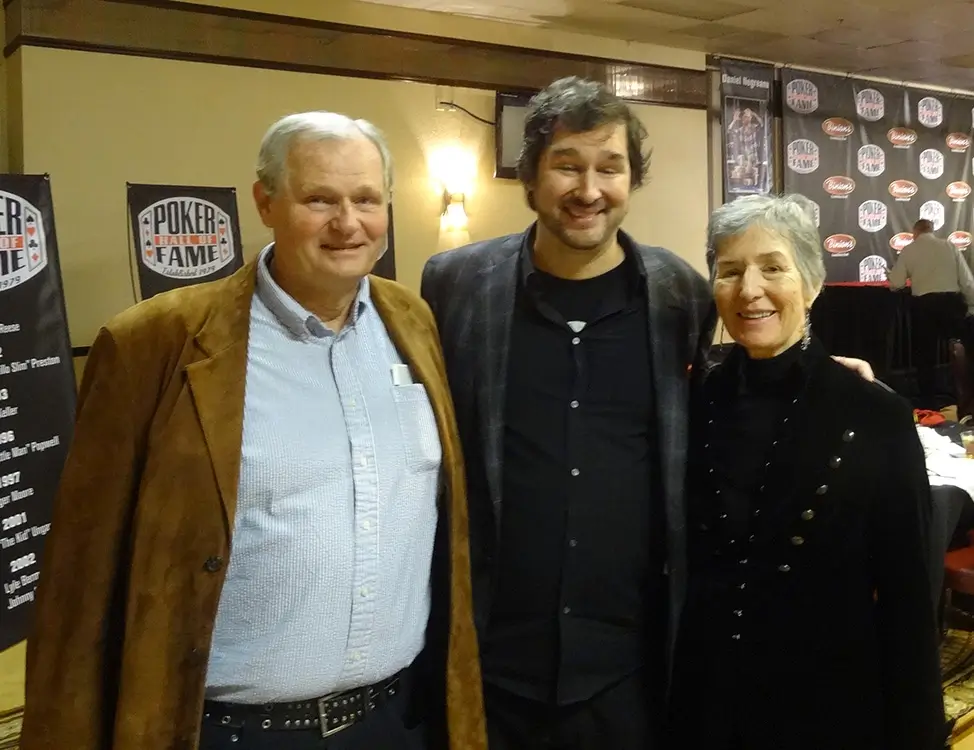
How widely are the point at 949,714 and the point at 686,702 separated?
1980 millimetres

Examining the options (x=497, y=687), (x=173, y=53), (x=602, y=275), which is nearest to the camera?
(x=497, y=687)

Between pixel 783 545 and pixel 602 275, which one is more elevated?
pixel 602 275

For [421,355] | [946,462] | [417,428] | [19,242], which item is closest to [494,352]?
[421,355]

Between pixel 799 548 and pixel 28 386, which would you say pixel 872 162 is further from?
pixel 799 548

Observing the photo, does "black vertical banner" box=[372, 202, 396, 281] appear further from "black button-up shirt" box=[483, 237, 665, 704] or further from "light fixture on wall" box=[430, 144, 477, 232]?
"black button-up shirt" box=[483, 237, 665, 704]

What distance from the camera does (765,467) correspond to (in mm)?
1684

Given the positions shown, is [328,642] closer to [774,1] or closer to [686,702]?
[686,702]

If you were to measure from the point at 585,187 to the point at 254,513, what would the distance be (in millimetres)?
898

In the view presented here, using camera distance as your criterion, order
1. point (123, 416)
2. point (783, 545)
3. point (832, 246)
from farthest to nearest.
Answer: point (832, 246)
point (783, 545)
point (123, 416)

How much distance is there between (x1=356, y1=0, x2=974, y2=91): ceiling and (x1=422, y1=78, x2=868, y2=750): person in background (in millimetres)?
4378

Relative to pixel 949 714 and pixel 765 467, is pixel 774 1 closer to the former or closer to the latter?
pixel 949 714

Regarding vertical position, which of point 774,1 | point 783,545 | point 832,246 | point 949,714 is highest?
point 774,1

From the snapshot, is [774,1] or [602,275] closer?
[602,275]

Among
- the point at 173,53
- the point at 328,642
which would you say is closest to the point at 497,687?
the point at 328,642
